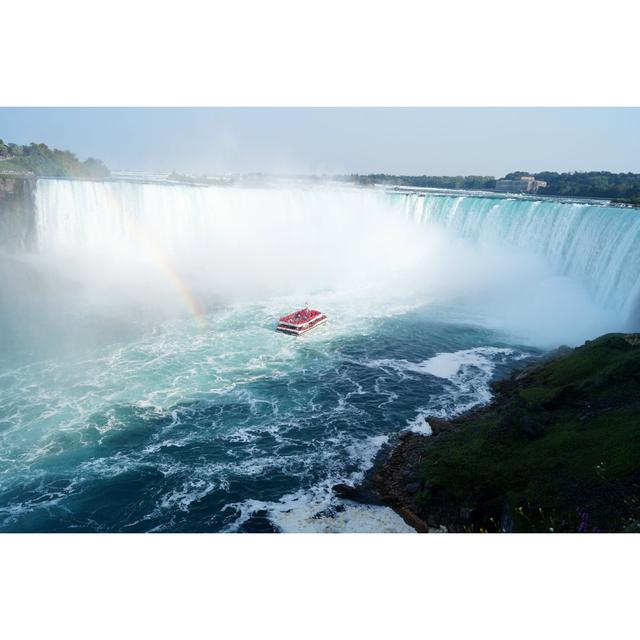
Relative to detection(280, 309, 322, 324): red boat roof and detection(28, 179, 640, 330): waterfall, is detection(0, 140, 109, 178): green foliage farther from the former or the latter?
detection(280, 309, 322, 324): red boat roof

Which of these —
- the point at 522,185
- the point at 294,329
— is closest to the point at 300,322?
the point at 294,329

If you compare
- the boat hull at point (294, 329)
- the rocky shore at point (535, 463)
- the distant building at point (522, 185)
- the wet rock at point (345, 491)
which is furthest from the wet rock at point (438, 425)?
the distant building at point (522, 185)

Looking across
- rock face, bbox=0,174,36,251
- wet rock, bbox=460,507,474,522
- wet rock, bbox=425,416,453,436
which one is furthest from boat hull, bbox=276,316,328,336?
rock face, bbox=0,174,36,251

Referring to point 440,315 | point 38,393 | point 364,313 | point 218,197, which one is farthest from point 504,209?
point 38,393

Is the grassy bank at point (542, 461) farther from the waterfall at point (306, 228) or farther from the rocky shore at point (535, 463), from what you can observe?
the waterfall at point (306, 228)

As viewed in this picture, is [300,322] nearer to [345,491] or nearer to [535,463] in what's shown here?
[345,491]

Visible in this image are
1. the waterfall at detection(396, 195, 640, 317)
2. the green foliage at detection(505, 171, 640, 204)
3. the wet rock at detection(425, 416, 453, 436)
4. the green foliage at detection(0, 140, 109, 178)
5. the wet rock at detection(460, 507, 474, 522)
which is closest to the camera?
the wet rock at detection(460, 507, 474, 522)
